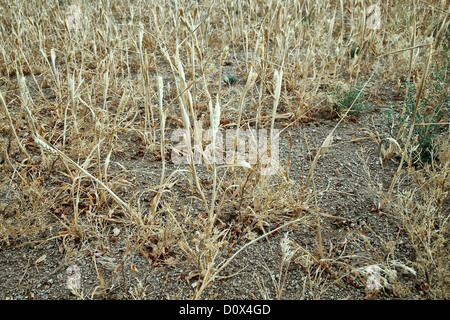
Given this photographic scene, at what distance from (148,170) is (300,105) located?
922 mm

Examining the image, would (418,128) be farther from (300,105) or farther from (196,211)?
(196,211)

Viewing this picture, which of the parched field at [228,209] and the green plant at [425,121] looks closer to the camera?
the parched field at [228,209]

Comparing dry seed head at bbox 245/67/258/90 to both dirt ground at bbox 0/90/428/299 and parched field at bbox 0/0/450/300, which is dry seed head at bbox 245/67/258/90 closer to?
parched field at bbox 0/0/450/300

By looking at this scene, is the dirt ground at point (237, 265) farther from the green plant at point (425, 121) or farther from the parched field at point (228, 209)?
the green plant at point (425, 121)

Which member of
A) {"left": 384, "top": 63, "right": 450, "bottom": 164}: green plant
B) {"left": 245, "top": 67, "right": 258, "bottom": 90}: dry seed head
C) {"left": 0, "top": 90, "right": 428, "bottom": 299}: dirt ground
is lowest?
{"left": 0, "top": 90, "right": 428, "bottom": 299}: dirt ground

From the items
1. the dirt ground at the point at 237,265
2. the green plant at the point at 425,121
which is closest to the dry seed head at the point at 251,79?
the dirt ground at the point at 237,265

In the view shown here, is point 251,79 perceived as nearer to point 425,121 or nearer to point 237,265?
point 237,265

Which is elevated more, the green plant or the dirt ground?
the green plant

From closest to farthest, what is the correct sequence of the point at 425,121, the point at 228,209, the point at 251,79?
the point at 251,79
the point at 228,209
the point at 425,121

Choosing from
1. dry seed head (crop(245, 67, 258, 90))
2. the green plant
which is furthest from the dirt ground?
dry seed head (crop(245, 67, 258, 90))

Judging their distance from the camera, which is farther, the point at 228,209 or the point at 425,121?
the point at 425,121

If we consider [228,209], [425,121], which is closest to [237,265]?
[228,209]

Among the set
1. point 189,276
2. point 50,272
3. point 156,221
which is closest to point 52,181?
point 50,272

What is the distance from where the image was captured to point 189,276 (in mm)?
1188
